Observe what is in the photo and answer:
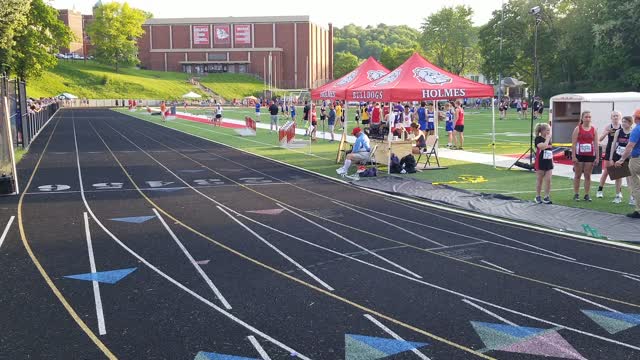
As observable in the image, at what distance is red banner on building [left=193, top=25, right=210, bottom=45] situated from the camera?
11194cm

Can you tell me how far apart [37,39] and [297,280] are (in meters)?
33.6

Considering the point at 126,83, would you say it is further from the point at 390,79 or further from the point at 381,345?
the point at 381,345

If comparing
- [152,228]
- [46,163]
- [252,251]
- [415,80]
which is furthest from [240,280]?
[46,163]

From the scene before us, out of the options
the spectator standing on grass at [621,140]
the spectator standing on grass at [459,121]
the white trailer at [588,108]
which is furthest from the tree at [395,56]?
the spectator standing on grass at [621,140]

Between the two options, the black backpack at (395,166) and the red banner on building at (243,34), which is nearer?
the black backpack at (395,166)

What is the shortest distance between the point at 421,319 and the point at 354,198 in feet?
24.7

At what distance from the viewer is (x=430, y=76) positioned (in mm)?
17891

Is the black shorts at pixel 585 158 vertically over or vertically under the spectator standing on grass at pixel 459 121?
under

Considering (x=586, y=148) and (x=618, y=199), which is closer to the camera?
(x=586, y=148)

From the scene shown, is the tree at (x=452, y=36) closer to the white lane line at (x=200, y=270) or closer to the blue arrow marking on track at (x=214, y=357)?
the white lane line at (x=200, y=270)

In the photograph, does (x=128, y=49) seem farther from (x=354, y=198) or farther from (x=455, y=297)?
(x=455, y=297)

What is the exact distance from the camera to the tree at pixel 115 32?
349ft

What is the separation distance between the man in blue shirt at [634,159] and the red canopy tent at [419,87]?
258 inches

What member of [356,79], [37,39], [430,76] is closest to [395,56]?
[37,39]
